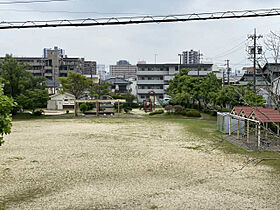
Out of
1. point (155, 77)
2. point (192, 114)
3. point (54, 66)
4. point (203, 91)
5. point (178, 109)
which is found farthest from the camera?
point (54, 66)

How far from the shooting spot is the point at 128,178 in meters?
9.21

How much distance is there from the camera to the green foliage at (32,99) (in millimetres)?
28234

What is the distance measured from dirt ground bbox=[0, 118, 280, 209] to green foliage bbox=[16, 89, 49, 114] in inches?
572

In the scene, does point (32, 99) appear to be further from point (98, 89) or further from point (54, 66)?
point (54, 66)

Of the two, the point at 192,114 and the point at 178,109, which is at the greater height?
the point at 178,109

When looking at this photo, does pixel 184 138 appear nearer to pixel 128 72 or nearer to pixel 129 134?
pixel 129 134

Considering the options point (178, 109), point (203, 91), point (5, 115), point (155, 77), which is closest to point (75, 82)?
point (178, 109)

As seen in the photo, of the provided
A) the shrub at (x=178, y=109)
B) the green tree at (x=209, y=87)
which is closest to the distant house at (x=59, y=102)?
the shrub at (x=178, y=109)

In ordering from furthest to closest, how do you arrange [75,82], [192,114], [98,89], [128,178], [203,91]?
[98,89], [75,82], [192,114], [203,91], [128,178]

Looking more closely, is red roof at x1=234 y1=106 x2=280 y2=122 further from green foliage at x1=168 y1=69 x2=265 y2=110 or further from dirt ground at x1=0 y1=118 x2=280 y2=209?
green foliage at x1=168 y1=69 x2=265 y2=110

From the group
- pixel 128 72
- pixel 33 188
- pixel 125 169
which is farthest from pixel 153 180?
pixel 128 72

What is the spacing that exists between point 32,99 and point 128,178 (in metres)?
22.7

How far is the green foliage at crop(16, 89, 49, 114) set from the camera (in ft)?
92.6

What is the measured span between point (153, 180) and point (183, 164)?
7.91 feet
